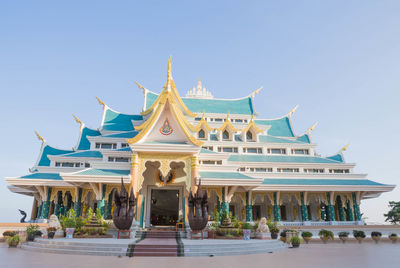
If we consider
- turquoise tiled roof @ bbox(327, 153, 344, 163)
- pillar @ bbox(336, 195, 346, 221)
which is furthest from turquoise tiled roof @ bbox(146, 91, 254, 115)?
pillar @ bbox(336, 195, 346, 221)

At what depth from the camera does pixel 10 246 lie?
36.2 ft

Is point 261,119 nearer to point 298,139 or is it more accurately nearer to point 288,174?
point 298,139

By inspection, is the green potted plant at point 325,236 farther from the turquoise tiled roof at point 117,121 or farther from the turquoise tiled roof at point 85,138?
the turquoise tiled roof at point 85,138

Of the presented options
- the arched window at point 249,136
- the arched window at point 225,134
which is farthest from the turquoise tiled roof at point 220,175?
the arched window at point 249,136

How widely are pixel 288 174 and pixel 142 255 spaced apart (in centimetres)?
1494

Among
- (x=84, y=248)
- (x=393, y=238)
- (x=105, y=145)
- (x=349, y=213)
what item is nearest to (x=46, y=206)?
(x=105, y=145)

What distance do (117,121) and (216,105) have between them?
10.1 metres

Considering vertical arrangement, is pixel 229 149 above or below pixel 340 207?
above

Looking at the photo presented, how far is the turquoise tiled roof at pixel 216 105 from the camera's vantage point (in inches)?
1029

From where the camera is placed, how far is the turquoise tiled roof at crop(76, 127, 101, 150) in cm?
2233

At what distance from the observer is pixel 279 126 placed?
87.8 feet

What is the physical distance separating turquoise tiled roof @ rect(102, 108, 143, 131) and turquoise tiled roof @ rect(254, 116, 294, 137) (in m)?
12.6

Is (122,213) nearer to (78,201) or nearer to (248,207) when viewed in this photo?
(78,201)

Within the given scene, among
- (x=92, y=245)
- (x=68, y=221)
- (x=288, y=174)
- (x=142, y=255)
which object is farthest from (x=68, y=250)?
(x=288, y=174)
